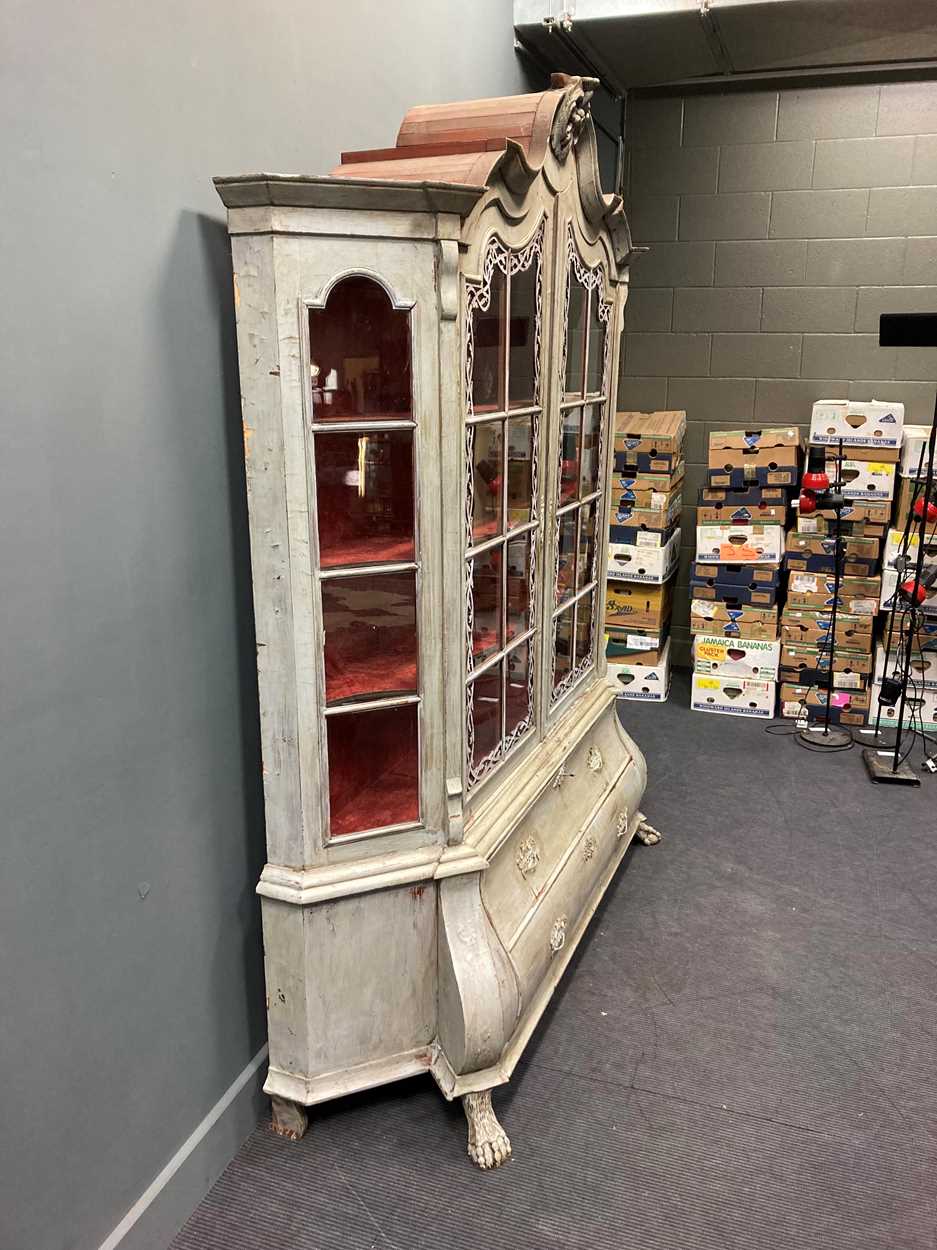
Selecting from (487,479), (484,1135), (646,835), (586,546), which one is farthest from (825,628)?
(484,1135)

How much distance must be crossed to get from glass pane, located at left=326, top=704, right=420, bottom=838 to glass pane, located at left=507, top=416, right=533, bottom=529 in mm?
585

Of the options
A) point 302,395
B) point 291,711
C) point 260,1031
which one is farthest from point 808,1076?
point 302,395

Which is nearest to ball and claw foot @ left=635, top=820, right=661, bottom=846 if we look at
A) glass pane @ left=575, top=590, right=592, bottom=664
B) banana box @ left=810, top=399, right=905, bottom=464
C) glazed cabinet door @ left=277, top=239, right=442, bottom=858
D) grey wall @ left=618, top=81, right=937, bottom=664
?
glass pane @ left=575, top=590, right=592, bottom=664

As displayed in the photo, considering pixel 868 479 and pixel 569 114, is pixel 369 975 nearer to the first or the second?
pixel 569 114

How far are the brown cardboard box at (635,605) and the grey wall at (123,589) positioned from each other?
9.49 ft

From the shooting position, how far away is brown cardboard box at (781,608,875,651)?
14.3ft

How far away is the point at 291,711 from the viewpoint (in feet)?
6.04

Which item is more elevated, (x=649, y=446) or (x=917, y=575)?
(x=649, y=446)

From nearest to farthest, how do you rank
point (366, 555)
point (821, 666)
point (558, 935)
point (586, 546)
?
point (366, 555), point (558, 935), point (586, 546), point (821, 666)

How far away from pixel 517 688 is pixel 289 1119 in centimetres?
113

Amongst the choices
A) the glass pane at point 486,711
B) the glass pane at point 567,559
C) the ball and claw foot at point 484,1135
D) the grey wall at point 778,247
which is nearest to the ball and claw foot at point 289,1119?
the ball and claw foot at point 484,1135

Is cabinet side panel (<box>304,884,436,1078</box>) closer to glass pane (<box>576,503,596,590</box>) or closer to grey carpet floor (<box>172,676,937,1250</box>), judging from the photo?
grey carpet floor (<box>172,676,937,1250</box>)

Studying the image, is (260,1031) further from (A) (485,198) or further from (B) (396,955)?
(A) (485,198)

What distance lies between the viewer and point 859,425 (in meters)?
4.21
